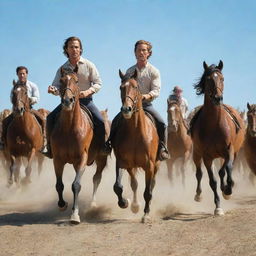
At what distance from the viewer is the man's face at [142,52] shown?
10.2 meters

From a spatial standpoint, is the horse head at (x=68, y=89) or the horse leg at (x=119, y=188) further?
the horse leg at (x=119, y=188)

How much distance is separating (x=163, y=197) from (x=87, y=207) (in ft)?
9.31

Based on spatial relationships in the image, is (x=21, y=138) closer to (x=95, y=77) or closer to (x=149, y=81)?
(x=95, y=77)

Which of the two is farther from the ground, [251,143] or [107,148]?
[251,143]

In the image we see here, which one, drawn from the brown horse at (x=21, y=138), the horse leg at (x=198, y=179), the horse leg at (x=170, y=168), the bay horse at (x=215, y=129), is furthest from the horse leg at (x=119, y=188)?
the horse leg at (x=170, y=168)

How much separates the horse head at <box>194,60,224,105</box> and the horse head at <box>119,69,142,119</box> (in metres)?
1.82

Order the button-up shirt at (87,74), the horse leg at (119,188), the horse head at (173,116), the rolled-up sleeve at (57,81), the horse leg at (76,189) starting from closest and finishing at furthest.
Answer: the horse leg at (76,189), the horse leg at (119,188), the rolled-up sleeve at (57,81), the button-up shirt at (87,74), the horse head at (173,116)

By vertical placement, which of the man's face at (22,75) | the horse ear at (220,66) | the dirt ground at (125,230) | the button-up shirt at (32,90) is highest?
the man's face at (22,75)

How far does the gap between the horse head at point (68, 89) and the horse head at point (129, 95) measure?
3.24 ft

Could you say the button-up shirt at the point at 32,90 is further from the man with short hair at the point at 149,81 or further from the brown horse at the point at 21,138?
the man with short hair at the point at 149,81

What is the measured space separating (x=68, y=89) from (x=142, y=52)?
7.24ft

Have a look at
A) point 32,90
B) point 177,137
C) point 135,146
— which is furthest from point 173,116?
point 135,146

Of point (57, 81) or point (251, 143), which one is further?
point (251, 143)

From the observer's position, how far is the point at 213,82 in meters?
9.97
